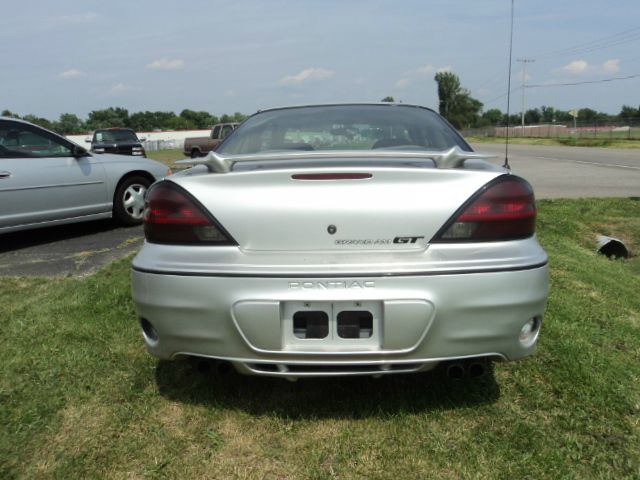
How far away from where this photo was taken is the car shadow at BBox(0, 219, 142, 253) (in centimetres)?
624

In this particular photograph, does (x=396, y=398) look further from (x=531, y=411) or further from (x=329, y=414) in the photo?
(x=531, y=411)

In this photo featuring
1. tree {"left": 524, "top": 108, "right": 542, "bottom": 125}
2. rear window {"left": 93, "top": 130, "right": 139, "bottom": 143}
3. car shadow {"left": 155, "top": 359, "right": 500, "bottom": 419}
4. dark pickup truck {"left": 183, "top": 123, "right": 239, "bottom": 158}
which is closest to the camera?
car shadow {"left": 155, "top": 359, "right": 500, "bottom": 419}

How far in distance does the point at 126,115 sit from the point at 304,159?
106568mm

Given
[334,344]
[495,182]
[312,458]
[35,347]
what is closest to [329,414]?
[312,458]

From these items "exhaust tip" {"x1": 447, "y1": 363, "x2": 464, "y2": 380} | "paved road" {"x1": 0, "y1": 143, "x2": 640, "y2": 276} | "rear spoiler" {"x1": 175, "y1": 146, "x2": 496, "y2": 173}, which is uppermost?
"rear spoiler" {"x1": 175, "y1": 146, "x2": 496, "y2": 173}

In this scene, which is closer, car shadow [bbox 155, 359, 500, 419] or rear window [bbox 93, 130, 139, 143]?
car shadow [bbox 155, 359, 500, 419]

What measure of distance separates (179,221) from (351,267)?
28.7 inches

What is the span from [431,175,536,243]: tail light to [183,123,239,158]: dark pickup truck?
72.7 ft

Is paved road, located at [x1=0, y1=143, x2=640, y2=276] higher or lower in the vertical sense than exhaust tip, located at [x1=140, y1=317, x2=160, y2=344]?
lower

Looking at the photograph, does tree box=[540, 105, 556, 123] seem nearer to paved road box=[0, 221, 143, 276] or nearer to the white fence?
the white fence

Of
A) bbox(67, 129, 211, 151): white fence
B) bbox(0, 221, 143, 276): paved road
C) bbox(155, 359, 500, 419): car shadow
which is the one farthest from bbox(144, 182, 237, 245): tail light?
bbox(67, 129, 211, 151): white fence

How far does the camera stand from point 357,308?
6.77ft

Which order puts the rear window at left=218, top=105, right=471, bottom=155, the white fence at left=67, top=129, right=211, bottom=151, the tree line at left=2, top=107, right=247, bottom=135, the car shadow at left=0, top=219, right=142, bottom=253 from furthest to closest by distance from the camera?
1. the tree line at left=2, top=107, right=247, bottom=135
2. the white fence at left=67, top=129, right=211, bottom=151
3. the car shadow at left=0, top=219, right=142, bottom=253
4. the rear window at left=218, top=105, right=471, bottom=155

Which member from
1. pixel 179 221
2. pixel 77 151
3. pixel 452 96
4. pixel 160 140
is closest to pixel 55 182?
pixel 77 151
